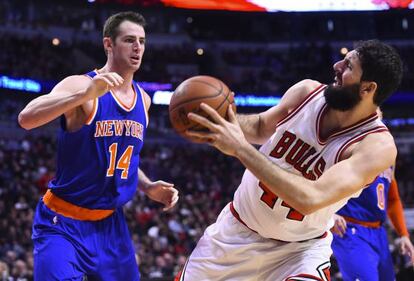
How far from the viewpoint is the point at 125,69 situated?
A: 15.4 ft

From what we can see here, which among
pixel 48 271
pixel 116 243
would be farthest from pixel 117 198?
pixel 48 271

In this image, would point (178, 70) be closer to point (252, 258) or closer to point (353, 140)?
point (252, 258)

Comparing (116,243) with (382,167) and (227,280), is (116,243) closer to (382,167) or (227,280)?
(227,280)

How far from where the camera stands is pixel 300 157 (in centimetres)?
391

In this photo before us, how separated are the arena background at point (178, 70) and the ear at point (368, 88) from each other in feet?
30.1

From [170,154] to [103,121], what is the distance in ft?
57.6

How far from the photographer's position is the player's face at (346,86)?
12.0 ft

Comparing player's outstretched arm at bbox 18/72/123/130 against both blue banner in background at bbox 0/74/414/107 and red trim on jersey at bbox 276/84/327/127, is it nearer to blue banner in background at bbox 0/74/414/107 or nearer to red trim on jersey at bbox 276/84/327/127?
red trim on jersey at bbox 276/84/327/127

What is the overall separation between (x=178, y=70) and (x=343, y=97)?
70.7 ft

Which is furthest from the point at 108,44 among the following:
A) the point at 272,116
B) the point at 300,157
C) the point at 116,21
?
the point at 300,157

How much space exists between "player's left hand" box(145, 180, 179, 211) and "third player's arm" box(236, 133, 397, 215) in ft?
5.40


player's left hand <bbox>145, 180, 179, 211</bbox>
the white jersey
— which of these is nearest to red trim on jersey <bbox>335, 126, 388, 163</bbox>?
the white jersey

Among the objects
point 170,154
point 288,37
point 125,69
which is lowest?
point 170,154

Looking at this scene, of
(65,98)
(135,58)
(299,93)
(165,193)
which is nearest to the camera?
(65,98)
